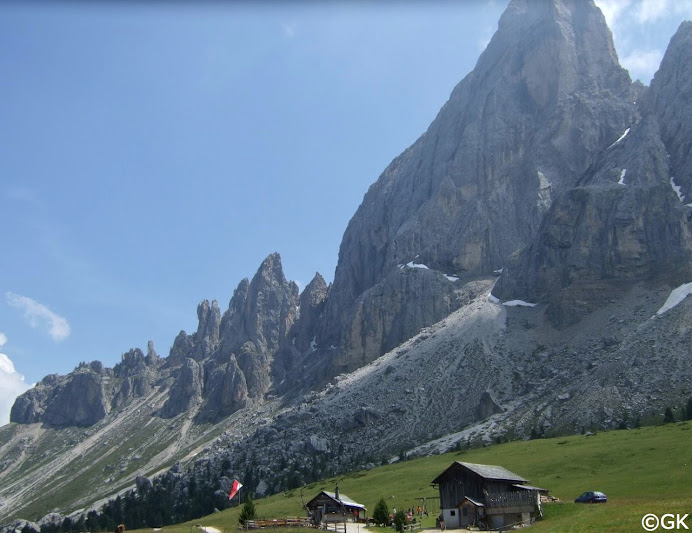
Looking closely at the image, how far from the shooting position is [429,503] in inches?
2717

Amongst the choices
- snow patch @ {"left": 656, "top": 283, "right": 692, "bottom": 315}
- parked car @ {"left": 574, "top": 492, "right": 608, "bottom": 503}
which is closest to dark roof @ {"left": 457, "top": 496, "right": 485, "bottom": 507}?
parked car @ {"left": 574, "top": 492, "right": 608, "bottom": 503}

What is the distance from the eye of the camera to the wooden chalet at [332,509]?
5952cm

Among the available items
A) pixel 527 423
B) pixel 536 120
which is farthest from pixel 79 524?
pixel 536 120

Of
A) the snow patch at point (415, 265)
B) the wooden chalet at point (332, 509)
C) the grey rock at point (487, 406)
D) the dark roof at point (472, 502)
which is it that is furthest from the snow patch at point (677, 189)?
the wooden chalet at point (332, 509)

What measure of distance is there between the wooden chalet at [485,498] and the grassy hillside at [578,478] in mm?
1832

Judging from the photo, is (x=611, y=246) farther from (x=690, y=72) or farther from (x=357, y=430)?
(x=357, y=430)

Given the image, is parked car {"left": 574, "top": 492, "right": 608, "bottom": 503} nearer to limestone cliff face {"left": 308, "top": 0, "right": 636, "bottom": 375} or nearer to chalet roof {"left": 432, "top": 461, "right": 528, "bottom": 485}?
chalet roof {"left": 432, "top": 461, "right": 528, "bottom": 485}

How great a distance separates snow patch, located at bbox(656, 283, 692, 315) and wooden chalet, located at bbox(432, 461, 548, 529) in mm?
79242

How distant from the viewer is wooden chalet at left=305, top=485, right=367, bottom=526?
59516 millimetres

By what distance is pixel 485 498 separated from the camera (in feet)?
175

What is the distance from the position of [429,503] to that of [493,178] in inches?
5436

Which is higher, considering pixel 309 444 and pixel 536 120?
pixel 536 120

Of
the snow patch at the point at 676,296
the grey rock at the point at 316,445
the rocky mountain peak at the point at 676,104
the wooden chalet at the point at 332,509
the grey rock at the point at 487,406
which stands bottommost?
the wooden chalet at the point at 332,509

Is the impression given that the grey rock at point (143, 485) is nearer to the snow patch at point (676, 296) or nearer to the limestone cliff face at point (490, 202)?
the limestone cliff face at point (490, 202)
